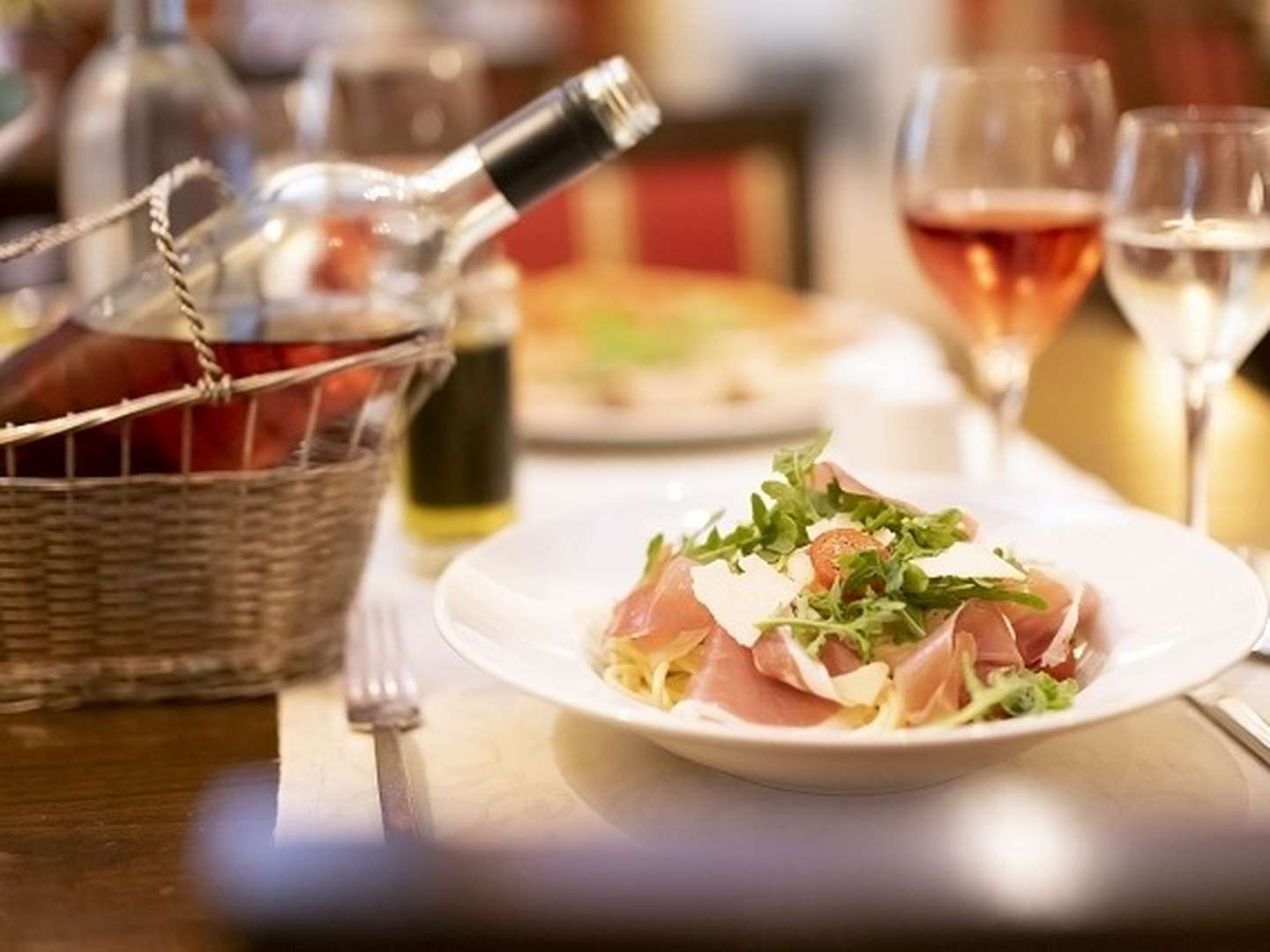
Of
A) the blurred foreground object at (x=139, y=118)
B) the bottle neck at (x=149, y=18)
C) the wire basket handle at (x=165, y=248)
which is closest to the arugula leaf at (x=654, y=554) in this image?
the wire basket handle at (x=165, y=248)

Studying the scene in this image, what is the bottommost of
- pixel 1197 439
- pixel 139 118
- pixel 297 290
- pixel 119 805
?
pixel 119 805

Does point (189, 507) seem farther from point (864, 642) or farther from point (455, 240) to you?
point (864, 642)

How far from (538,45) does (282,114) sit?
4629 mm

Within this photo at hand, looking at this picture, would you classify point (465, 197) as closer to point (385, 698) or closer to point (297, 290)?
point (297, 290)

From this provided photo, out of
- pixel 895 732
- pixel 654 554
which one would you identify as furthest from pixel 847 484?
pixel 895 732

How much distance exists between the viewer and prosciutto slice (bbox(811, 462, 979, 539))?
3.16 feet

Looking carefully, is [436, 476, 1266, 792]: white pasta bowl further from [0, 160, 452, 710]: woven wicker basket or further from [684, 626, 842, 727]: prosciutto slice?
[0, 160, 452, 710]: woven wicker basket

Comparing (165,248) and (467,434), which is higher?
(165,248)

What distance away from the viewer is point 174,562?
1.03 m

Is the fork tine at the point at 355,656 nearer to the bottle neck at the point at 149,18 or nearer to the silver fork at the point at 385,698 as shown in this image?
the silver fork at the point at 385,698

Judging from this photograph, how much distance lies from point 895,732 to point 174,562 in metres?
0.45

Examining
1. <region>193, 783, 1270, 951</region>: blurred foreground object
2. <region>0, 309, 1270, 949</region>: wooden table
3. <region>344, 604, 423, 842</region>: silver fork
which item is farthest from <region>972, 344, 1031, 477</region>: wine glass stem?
<region>193, 783, 1270, 951</region>: blurred foreground object

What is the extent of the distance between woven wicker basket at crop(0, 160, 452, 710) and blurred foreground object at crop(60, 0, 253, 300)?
20.3 inches

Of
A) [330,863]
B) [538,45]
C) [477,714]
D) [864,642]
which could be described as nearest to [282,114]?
[477,714]
